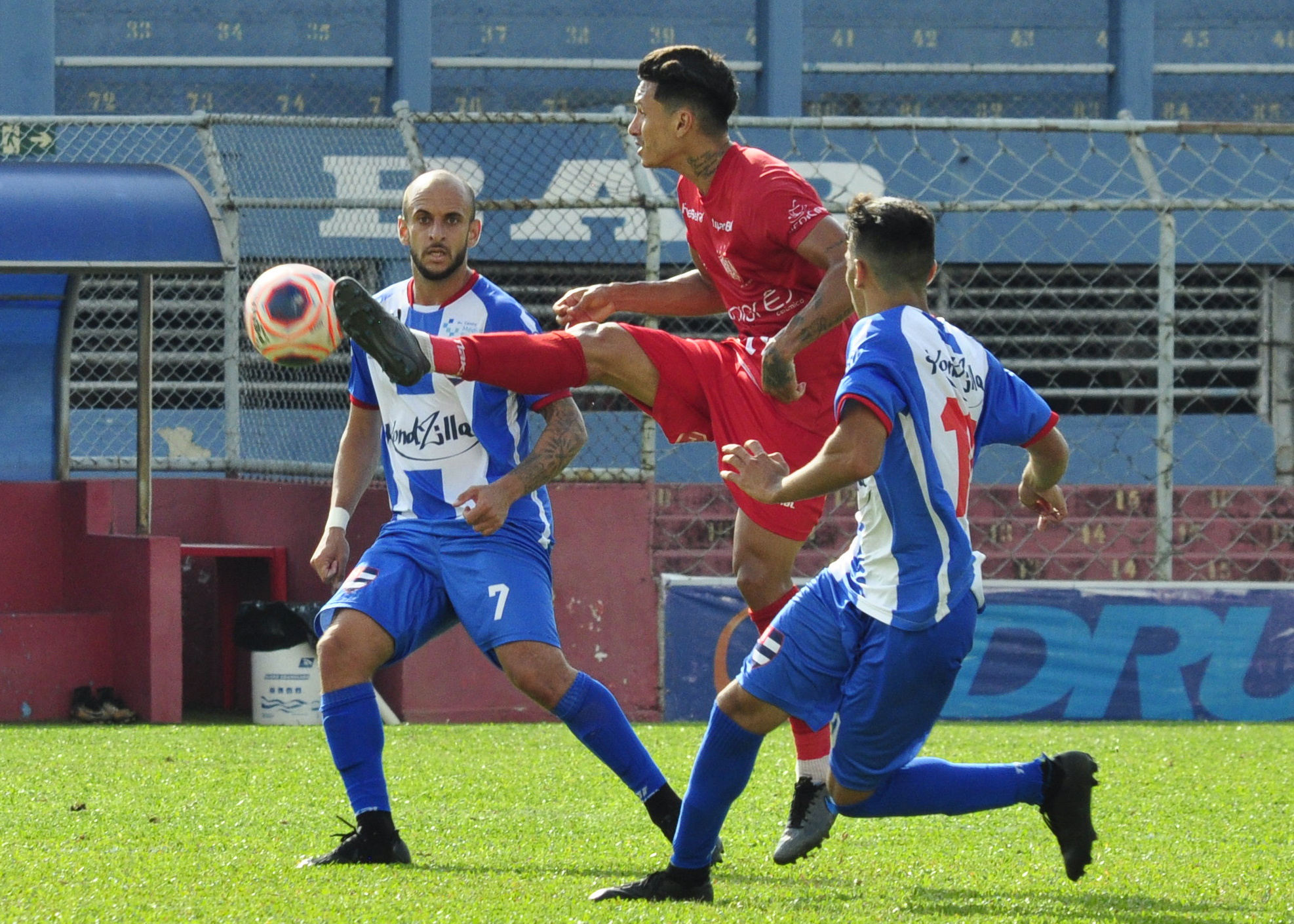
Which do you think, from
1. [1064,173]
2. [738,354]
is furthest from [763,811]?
[1064,173]

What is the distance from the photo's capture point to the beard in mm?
5273

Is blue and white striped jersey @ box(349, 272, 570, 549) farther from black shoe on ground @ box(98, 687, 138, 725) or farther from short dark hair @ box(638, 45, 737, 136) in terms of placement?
black shoe on ground @ box(98, 687, 138, 725)

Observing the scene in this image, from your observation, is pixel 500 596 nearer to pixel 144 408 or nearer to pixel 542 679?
pixel 542 679

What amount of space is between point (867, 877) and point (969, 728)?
13.2 feet

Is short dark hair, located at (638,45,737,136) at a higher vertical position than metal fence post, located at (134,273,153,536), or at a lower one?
higher

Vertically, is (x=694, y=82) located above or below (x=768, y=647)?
above

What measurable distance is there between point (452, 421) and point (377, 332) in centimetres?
90

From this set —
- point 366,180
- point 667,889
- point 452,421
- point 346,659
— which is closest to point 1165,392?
point 452,421

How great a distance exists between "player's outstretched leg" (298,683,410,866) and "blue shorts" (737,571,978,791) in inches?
45.3

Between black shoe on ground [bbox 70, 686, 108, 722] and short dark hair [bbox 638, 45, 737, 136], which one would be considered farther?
black shoe on ground [bbox 70, 686, 108, 722]

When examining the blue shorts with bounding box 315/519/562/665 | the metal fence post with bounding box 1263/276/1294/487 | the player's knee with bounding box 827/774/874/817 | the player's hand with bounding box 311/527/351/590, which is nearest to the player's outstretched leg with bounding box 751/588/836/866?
the player's knee with bounding box 827/774/874/817

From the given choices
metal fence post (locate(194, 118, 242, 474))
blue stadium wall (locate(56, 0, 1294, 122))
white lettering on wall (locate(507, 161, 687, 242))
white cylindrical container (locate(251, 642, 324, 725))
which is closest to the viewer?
white cylindrical container (locate(251, 642, 324, 725))

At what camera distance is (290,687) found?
8.88 m

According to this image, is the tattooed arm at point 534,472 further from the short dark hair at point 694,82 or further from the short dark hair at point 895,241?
the short dark hair at point 895,241
